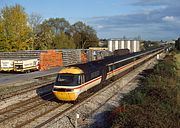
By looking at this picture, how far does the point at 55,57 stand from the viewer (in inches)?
2272

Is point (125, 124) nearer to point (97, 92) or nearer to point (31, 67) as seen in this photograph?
point (97, 92)

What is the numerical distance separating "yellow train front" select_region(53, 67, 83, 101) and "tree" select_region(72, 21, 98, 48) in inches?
3778

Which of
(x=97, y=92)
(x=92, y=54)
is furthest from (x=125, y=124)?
(x=92, y=54)

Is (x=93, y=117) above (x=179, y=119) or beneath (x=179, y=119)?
beneath

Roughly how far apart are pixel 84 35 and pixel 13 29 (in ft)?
184

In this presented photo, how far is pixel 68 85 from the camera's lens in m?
Result: 20.0

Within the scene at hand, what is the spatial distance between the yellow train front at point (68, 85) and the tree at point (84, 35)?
96.0m

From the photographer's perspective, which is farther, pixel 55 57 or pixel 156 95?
pixel 55 57

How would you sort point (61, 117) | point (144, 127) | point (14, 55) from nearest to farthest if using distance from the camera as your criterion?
point (144, 127)
point (61, 117)
point (14, 55)

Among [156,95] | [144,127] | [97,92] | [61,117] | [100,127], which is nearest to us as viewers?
[144,127]

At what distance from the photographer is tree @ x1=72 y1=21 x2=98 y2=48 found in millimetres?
117625

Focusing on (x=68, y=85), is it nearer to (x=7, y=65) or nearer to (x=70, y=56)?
(x=7, y=65)

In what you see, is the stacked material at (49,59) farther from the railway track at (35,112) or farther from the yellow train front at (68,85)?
the yellow train front at (68,85)

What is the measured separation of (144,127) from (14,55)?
151 feet
